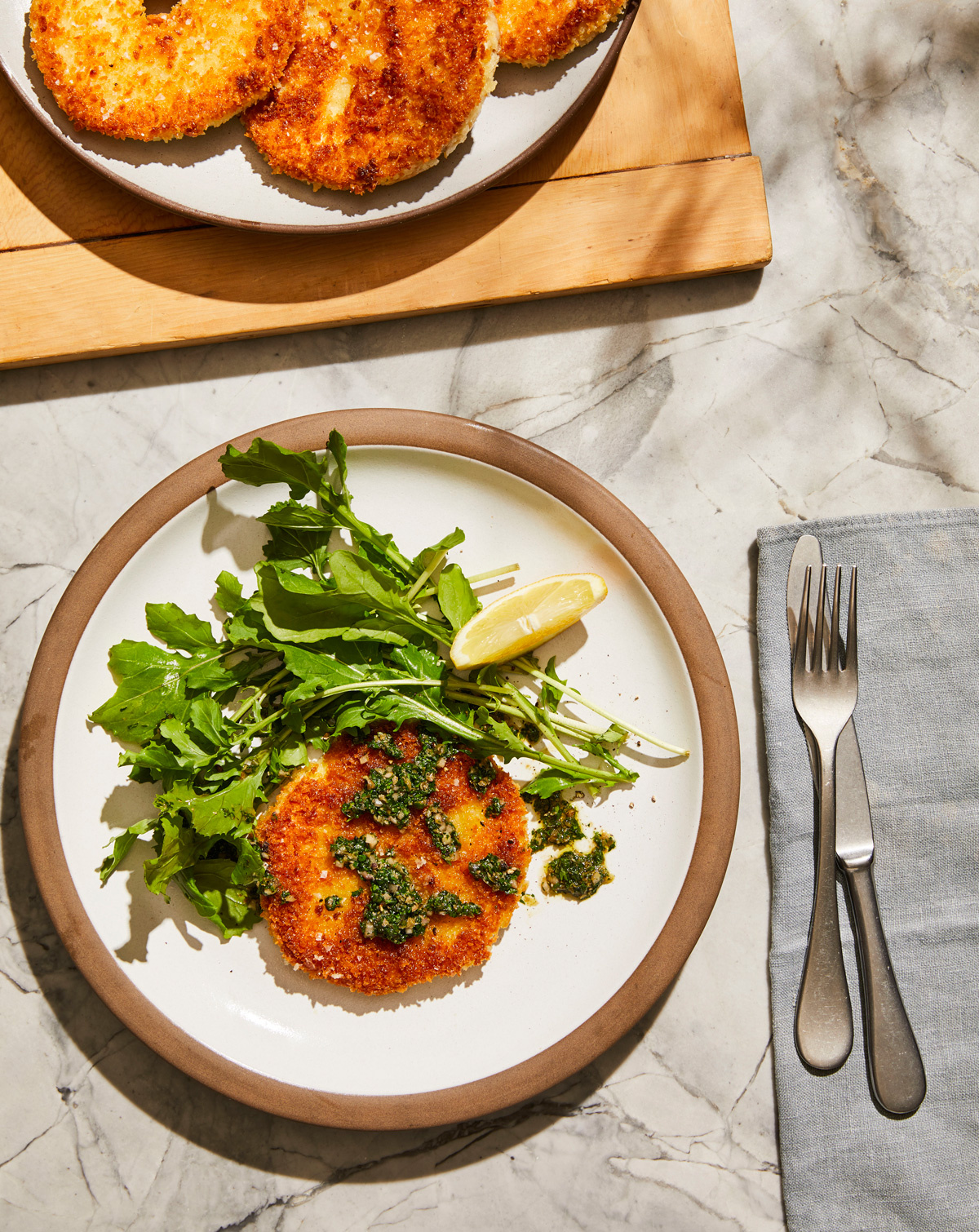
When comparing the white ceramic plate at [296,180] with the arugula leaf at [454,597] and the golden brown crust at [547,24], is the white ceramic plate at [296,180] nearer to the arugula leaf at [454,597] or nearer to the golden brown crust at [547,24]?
the golden brown crust at [547,24]

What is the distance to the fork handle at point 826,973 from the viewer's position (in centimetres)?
216

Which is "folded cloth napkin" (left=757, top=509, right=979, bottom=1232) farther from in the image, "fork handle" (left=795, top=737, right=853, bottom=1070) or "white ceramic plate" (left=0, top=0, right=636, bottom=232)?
"white ceramic plate" (left=0, top=0, right=636, bottom=232)

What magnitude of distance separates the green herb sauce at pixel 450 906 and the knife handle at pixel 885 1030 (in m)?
1.06

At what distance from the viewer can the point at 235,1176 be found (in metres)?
2.22

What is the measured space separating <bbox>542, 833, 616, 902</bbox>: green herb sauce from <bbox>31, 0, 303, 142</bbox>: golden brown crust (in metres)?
2.08

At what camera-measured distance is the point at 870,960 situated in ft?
7.06

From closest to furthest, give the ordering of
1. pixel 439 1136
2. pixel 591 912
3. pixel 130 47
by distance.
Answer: pixel 130 47
pixel 591 912
pixel 439 1136

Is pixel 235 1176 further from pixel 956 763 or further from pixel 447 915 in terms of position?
pixel 956 763

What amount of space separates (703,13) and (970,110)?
2.87ft

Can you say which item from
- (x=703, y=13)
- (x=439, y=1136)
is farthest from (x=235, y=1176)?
(x=703, y=13)

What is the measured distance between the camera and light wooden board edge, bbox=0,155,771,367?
219 cm

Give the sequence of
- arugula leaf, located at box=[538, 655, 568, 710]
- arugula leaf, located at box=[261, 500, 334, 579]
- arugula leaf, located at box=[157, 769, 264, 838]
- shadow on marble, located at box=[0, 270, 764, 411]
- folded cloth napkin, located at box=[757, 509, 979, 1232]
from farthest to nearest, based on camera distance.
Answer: shadow on marble, located at box=[0, 270, 764, 411] < folded cloth napkin, located at box=[757, 509, 979, 1232] < arugula leaf, located at box=[538, 655, 568, 710] < arugula leaf, located at box=[261, 500, 334, 579] < arugula leaf, located at box=[157, 769, 264, 838]

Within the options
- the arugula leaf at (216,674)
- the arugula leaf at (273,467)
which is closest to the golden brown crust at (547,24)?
the arugula leaf at (273,467)

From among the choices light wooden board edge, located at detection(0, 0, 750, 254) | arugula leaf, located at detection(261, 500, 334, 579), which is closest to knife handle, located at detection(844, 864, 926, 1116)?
arugula leaf, located at detection(261, 500, 334, 579)
